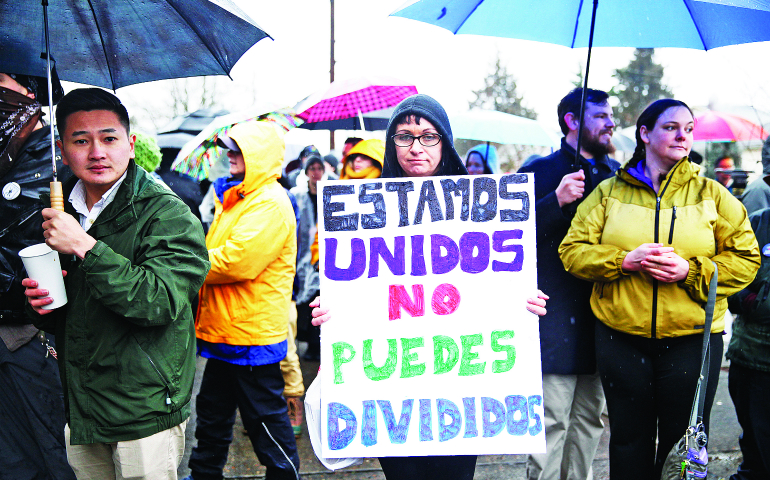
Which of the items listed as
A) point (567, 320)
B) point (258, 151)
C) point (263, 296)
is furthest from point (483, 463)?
point (258, 151)

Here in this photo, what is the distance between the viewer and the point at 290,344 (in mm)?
4836

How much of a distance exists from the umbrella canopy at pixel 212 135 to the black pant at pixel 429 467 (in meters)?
2.00

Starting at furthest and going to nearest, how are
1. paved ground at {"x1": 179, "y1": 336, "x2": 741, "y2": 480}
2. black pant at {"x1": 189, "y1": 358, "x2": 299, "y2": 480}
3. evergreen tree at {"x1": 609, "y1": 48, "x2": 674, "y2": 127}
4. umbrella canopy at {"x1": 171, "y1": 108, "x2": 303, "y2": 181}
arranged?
evergreen tree at {"x1": 609, "y1": 48, "x2": 674, "y2": 127}
paved ground at {"x1": 179, "y1": 336, "x2": 741, "y2": 480}
umbrella canopy at {"x1": 171, "y1": 108, "x2": 303, "y2": 181}
black pant at {"x1": 189, "y1": 358, "x2": 299, "y2": 480}

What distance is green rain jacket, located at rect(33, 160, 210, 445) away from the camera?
7.19 ft

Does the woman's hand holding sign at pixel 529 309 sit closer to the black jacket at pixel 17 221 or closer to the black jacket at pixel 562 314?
the black jacket at pixel 562 314

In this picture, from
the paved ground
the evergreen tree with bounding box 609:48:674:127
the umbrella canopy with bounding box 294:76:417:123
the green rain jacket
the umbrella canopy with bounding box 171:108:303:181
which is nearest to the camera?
the green rain jacket

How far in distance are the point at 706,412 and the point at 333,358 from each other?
76.5 inches

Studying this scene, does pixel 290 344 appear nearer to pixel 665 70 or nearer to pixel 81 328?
pixel 81 328

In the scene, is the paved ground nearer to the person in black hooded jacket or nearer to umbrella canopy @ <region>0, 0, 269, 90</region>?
the person in black hooded jacket

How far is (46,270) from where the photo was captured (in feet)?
6.91

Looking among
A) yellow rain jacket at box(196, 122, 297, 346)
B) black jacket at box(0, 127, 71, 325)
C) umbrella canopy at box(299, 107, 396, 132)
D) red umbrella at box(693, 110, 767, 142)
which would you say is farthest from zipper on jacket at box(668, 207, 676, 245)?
red umbrella at box(693, 110, 767, 142)

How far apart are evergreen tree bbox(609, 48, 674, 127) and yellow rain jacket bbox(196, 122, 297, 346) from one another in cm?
3865

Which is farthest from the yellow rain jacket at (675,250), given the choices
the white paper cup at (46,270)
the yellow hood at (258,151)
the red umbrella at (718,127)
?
the red umbrella at (718,127)

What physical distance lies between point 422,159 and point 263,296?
55.0 inches
